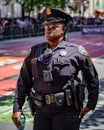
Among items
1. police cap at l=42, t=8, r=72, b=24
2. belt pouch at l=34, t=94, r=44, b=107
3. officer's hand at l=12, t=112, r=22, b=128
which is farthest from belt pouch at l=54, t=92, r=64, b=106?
police cap at l=42, t=8, r=72, b=24

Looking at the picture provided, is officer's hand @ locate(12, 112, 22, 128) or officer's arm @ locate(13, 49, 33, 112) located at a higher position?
officer's arm @ locate(13, 49, 33, 112)

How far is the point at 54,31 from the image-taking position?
166 inches

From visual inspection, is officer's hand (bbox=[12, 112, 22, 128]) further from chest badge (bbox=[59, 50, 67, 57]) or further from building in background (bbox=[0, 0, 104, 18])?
building in background (bbox=[0, 0, 104, 18])

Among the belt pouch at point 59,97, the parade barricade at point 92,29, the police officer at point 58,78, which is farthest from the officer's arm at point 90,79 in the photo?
the parade barricade at point 92,29

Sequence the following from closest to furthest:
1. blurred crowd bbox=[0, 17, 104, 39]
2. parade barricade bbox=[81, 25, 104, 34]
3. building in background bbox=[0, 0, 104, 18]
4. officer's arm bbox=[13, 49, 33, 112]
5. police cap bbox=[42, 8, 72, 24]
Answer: police cap bbox=[42, 8, 72, 24]
officer's arm bbox=[13, 49, 33, 112]
blurred crowd bbox=[0, 17, 104, 39]
parade barricade bbox=[81, 25, 104, 34]
building in background bbox=[0, 0, 104, 18]

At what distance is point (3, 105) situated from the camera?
34.2 ft

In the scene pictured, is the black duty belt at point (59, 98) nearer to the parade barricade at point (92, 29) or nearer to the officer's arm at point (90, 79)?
the officer's arm at point (90, 79)

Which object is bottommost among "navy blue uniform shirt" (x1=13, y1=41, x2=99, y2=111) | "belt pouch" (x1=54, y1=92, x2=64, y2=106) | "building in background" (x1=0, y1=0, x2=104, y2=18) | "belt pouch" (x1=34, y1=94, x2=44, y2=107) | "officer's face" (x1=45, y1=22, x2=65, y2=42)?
"building in background" (x1=0, y1=0, x2=104, y2=18)

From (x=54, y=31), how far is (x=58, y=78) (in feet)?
1.41

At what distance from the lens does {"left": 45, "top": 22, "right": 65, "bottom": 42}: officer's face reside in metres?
4.22

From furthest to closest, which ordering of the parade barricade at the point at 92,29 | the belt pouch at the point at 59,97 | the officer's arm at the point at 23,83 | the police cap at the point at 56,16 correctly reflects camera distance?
1. the parade barricade at the point at 92,29
2. the officer's arm at the point at 23,83
3. the police cap at the point at 56,16
4. the belt pouch at the point at 59,97

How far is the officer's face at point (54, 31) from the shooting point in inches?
166

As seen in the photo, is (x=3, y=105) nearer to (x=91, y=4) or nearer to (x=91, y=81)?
(x=91, y=81)

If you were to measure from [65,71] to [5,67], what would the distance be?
14593 mm
